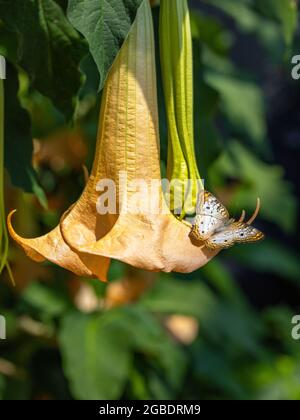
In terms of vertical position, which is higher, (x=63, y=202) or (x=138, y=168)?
(x=138, y=168)

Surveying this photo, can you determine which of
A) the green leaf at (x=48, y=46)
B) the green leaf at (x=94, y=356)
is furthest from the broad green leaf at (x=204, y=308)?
the green leaf at (x=48, y=46)

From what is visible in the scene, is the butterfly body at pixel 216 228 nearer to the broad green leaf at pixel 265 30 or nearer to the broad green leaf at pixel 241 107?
the broad green leaf at pixel 241 107

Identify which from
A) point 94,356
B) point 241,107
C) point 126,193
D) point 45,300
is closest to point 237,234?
point 126,193

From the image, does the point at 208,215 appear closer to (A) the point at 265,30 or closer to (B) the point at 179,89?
(B) the point at 179,89

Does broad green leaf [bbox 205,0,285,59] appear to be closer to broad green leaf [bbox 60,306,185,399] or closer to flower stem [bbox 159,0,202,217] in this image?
broad green leaf [bbox 60,306,185,399]

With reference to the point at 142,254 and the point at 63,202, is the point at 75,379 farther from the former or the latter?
the point at 142,254
